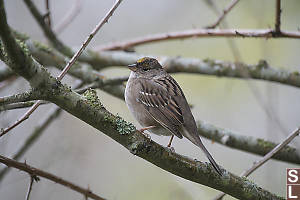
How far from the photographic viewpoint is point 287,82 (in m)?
4.32

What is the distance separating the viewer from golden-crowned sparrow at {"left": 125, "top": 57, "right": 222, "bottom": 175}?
12.5ft

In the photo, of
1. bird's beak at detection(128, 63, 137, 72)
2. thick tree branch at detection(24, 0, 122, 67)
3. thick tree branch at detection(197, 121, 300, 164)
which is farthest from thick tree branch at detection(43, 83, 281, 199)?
thick tree branch at detection(24, 0, 122, 67)

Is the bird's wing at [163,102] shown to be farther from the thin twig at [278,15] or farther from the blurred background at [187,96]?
the blurred background at [187,96]

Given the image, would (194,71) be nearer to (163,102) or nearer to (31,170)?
(163,102)

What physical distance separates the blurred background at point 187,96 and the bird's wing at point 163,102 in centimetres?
161

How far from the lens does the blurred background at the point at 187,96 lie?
6.26 m

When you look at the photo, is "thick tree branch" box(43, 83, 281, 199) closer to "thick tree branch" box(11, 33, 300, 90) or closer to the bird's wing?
the bird's wing

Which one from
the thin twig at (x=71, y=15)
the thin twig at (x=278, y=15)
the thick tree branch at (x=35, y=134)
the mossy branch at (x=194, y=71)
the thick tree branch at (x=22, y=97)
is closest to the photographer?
the thick tree branch at (x=22, y=97)

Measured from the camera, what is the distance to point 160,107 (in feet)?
13.3

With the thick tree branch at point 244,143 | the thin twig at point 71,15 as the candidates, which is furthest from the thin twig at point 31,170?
the thin twig at point 71,15

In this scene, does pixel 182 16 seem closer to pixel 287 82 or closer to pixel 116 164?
pixel 116 164

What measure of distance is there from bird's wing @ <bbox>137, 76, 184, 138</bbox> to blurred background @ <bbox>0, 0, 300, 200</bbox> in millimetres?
1607

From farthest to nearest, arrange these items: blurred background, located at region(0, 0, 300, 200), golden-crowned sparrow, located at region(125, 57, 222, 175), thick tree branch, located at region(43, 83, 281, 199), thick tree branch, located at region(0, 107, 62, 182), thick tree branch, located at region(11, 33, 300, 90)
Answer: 1. blurred background, located at region(0, 0, 300, 200)
2. thick tree branch, located at region(0, 107, 62, 182)
3. thick tree branch, located at region(11, 33, 300, 90)
4. golden-crowned sparrow, located at region(125, 57, 222, 175)
5. thick tree branch, located at region(43, 83, 281, 199)

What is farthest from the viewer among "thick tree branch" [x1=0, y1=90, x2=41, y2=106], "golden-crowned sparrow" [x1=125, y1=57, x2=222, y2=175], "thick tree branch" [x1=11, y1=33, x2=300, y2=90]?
"thick tree branch" [x1=11, y1=33, x2=300, y2=90]
